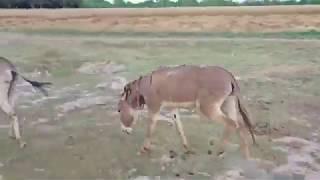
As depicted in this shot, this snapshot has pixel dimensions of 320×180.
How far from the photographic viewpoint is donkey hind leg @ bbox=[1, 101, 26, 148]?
157 inches

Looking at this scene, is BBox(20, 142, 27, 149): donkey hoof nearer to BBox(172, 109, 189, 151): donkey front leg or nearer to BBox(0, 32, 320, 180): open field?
BBox(0, 32, 320, 180): open field

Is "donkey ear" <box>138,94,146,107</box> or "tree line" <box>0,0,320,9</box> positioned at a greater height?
"tree line" <box>0,0,320,9</box>

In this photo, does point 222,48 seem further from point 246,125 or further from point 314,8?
point 246,125

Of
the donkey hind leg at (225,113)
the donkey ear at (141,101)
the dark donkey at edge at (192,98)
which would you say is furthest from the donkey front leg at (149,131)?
→ the donkey hind leg at (225,113)

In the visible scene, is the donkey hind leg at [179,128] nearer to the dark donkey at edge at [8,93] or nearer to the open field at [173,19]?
the dark donkey at edge at [8,93]

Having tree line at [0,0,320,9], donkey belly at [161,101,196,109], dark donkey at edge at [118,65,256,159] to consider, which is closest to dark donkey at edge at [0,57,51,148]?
dark donkey at edge at [118,65,256,159]

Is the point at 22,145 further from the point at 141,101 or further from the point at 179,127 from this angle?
the point at 179,127

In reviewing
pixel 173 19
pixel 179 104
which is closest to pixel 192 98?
pixel 179 104

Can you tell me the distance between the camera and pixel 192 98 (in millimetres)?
3736

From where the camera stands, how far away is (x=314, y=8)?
565 cm

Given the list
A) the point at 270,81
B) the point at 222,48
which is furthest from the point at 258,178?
the point at 222,48

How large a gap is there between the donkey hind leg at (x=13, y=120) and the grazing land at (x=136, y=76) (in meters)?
0.05

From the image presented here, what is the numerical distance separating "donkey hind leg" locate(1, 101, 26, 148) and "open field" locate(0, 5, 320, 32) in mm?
1799

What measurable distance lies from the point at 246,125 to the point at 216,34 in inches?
79.6
